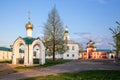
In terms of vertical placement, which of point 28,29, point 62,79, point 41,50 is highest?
point 28,29

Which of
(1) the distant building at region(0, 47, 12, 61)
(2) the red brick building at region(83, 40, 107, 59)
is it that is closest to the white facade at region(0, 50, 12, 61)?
(1) the distant building at region(0, 47, 12, 61)

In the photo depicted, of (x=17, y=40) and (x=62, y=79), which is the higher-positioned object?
(x=17, y=40)

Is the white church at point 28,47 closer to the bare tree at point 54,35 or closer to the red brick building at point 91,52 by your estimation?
the bare tree at point 54,35

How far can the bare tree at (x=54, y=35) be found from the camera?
52.2 m

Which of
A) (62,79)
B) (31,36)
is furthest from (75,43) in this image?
(62,79)

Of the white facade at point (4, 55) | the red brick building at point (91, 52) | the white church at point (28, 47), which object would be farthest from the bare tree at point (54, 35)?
the red brick building at point (91, 52)

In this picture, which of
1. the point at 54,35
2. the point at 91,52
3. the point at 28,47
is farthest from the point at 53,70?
the point at 91,52

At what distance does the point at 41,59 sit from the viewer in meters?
41.9

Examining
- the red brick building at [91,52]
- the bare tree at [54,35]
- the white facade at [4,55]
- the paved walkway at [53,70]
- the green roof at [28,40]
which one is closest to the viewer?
the paved walkway at [53,70]

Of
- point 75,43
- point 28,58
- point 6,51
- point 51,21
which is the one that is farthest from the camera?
point 75,43

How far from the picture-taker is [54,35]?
5234cm

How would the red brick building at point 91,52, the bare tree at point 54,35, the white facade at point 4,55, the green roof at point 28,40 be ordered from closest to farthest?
the green roof at point 28,40
the bare tree at point 54,35
the white facade at point 4,55
the red brick building at point 91,52

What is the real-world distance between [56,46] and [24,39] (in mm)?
12954

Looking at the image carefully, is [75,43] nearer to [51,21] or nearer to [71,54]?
[71,54]
